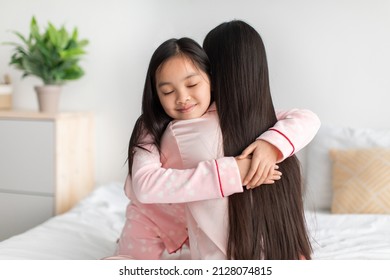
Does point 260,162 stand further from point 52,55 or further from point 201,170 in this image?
point 52,55

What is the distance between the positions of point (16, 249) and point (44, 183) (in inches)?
25.5

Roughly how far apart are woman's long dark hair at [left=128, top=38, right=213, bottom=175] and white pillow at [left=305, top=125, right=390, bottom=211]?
803 mm

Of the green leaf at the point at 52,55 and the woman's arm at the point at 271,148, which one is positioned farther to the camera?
the green leaf at the point at 52,55

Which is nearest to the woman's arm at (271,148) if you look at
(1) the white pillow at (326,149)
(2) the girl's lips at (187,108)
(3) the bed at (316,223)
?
(2) the girl's lips at (187,108)

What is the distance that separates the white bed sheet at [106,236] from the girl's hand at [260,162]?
361mm

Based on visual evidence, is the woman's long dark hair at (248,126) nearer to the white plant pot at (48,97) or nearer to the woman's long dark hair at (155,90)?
the woman's long dark hair at (155,90)

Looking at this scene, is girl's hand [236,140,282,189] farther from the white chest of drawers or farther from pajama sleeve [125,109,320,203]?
the white chest of drawers

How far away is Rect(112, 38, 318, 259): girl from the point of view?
0.74 m

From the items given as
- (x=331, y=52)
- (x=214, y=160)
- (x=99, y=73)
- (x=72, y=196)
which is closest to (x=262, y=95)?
(x=214, y=160)

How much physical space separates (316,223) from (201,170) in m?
0.65

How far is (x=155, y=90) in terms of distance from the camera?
2.77ft

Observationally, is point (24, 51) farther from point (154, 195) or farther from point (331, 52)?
point (154, 195)

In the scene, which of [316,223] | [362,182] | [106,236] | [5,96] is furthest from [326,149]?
[5,96]

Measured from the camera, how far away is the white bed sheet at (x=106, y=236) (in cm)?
109
